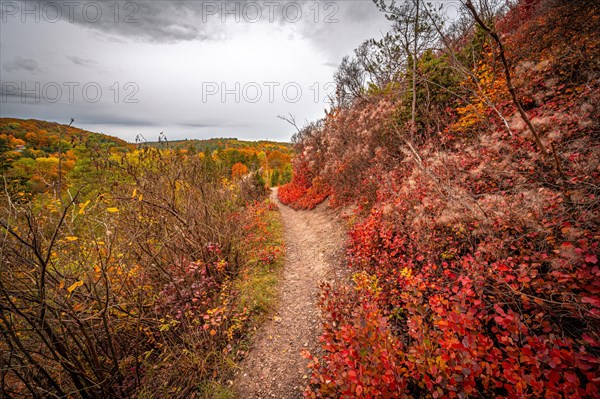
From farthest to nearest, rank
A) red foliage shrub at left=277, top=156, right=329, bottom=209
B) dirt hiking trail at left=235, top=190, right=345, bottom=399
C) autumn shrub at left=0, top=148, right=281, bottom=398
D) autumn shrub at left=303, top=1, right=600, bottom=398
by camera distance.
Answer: red foliage shrub at left=277, top=156, right=329, bottom=209 → dirt hiking trail at left=235, top=190, right=345, bottom=399 → autumn shrub at left=0, top=148, right=281, bottom=398 → autumn shrub at left=303, top=1, right=600, bottom=398

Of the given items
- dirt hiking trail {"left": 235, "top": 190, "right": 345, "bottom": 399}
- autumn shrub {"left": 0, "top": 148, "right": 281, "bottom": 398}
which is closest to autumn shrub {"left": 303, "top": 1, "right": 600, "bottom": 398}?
dirt hiking trail {"left": 235, "top": 190, "right": 345, "bottom": 399}

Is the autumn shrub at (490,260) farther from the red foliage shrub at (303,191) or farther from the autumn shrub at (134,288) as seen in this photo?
the red foliage shrub at (303,191)

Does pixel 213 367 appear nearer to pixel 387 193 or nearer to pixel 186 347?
pixel 186 347

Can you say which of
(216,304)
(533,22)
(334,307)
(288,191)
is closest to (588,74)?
(533,22)

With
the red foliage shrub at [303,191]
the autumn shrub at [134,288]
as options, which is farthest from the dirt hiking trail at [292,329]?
the red foliage shrub at [303,191]

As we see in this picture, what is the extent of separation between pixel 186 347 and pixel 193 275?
4.54ft

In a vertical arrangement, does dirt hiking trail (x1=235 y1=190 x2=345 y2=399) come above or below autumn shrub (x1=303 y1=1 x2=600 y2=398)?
below

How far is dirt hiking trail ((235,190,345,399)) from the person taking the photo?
3.72 meters

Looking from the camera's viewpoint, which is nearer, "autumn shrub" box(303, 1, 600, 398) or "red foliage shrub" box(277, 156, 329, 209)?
"autumn shrub" box(303, 1, 600, 398)

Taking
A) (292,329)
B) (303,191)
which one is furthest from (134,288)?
(303,191)

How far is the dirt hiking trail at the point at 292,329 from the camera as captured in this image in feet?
12.2

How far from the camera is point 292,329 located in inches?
186

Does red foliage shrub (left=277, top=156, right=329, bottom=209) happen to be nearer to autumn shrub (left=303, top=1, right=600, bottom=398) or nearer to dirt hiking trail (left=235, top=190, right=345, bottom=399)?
dirt hiking trail (left=235, top=190, right=345, bottom=399)

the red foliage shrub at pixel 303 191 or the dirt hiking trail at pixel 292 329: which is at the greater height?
the red foliage shrub at pixel 303 191
